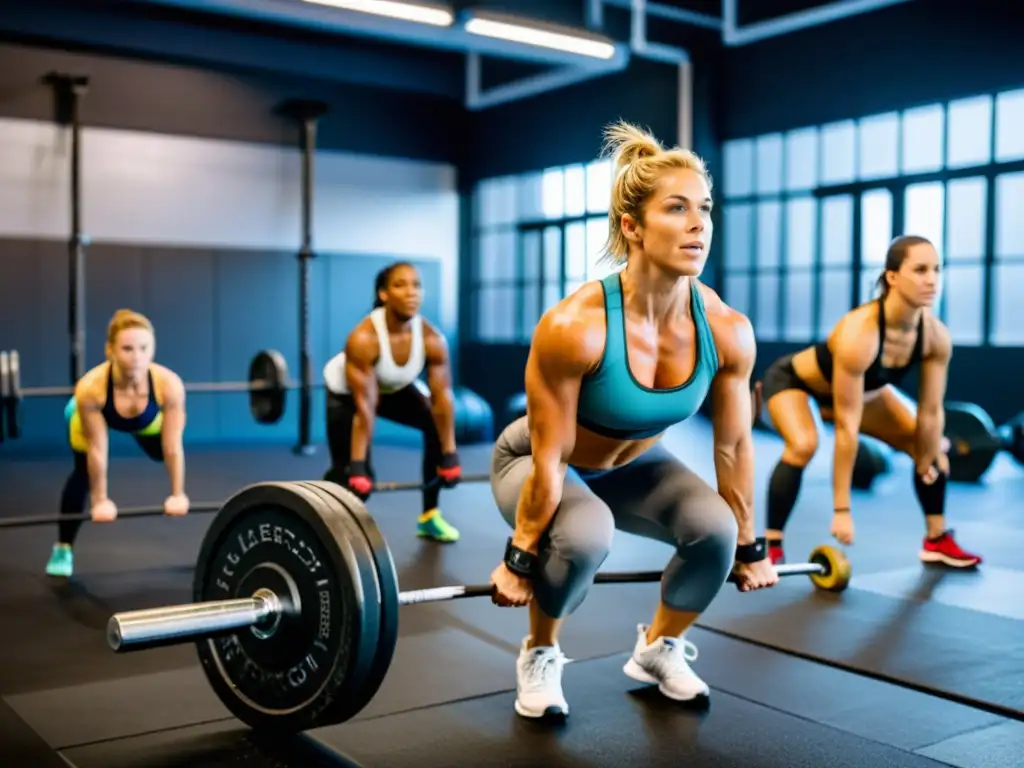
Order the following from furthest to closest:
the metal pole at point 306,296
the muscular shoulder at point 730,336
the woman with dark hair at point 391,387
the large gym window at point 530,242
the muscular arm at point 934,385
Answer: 1. the large gym window at point 530,242
2. the metal pole at point 306,296
3. the woman with dark hair at point 391,387
4. the muscular arm at point 934,385
5. the muscular shoulder at point 730,336

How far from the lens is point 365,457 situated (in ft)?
13.0

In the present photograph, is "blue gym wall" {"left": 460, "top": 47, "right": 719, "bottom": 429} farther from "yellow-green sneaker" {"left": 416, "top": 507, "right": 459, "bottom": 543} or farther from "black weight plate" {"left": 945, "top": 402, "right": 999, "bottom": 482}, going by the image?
"yellow-green sneaker" {"left": 416, "top": 507, "right": 459, "bottom": 543}

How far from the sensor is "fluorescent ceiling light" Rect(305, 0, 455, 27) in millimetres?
5668

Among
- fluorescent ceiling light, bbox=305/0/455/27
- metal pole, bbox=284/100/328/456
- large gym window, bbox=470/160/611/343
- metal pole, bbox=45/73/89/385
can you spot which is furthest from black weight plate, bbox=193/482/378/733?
large gym window, bbox=470/160/611/343

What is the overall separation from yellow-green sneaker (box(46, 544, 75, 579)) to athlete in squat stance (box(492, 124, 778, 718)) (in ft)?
6.43

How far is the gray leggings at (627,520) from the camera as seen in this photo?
2051mm

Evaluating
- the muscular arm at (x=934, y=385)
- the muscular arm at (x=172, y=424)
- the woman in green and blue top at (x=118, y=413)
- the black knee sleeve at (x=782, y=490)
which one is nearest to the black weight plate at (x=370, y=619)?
the woman in green and blue top at (x=118, y=413)

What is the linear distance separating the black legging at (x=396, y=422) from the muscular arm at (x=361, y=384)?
71 mm

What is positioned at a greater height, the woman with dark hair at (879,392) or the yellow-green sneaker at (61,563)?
the woman with dark hair at (879,392)

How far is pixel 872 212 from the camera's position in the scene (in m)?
7.74

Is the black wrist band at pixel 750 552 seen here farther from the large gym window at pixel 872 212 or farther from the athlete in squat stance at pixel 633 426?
the large gym window at pixel 872 212

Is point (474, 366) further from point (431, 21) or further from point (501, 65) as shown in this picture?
point (431, 21)

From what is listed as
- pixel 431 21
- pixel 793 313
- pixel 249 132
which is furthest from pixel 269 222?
pixel 793 313

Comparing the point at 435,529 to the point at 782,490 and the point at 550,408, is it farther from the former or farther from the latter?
the point at 550,408
